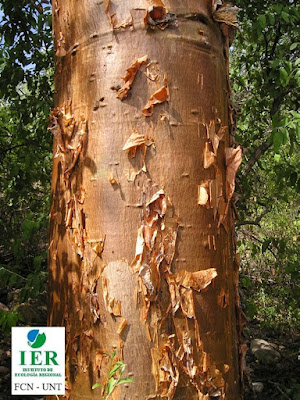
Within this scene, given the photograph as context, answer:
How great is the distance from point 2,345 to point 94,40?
3238 mm

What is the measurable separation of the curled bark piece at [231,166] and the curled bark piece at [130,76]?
32cm

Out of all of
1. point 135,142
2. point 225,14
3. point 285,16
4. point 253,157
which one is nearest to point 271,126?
point 253,157

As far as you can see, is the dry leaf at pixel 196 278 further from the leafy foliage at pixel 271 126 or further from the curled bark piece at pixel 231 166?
the leafy foliage at pixel 271 126

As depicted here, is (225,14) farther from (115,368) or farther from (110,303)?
(115,368)

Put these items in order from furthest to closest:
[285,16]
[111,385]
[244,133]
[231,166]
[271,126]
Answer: [244,133], [271,126], [285,16], [231,166], [111,385]

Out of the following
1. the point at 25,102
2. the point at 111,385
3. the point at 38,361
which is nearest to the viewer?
the point at 111,385

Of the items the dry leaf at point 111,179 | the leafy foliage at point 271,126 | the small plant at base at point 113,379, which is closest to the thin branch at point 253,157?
the leafy foliage at point 271,126

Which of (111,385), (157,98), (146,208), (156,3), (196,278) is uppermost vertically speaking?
(156,3)

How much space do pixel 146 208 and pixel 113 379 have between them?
39 centimetres

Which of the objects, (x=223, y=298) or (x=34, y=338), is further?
(x=34, y=338)

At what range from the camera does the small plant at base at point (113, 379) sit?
0.97 metres

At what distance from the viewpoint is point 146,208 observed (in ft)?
3.41

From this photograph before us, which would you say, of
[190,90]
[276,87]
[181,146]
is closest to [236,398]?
[181,146]

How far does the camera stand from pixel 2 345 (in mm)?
3697
